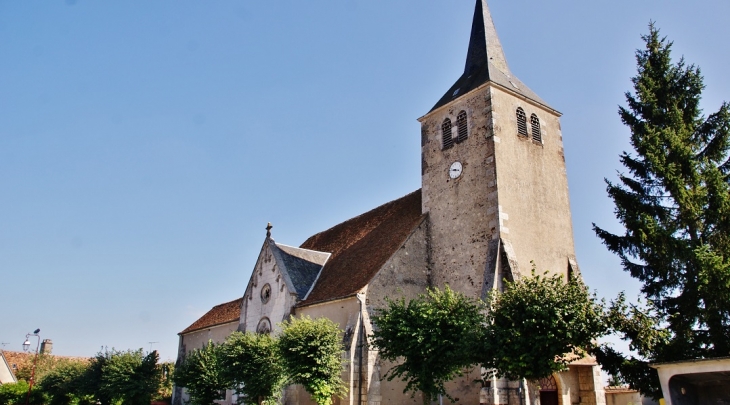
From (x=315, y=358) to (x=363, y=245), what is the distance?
760 centimetres

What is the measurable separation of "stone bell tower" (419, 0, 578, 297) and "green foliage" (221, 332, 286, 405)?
7.01m

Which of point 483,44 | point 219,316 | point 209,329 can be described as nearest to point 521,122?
point 483,44

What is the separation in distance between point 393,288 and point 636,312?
8.69 metres

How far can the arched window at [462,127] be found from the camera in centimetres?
2209

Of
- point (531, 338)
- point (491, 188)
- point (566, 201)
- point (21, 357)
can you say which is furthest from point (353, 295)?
point (21, 357)

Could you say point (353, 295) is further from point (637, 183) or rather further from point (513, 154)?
point (637, 183)

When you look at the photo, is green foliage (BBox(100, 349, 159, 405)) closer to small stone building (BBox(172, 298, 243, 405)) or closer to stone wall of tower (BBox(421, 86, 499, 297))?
small stone building (BBox(172, 298, 243, 405))

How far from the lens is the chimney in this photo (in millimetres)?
54553

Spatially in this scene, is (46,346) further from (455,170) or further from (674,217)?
(674,217)

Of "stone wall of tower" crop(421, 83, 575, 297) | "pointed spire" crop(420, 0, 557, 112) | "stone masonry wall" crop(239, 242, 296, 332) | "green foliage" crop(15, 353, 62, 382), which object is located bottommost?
"green foliage" crop(15, 353, 62, 382)

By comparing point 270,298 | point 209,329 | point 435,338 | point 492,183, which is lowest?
point 435,338

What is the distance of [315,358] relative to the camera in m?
18.4

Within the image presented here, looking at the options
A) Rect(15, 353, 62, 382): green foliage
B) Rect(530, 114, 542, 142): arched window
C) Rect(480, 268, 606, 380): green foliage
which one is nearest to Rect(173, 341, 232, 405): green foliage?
Rect(480, 268, 606, 380): green foliage

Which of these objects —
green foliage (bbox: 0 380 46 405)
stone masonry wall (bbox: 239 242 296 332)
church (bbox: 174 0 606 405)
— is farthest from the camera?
green foliage (bbox: 0 380 46 405)
